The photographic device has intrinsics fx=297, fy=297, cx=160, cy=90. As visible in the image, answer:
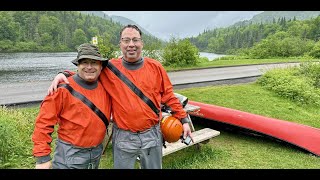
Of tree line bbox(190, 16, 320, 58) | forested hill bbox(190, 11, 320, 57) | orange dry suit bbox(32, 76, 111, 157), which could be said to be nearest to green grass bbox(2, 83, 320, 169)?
orange dry suit bbox(32, 76, 111, 157)

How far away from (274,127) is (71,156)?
495 centimetres

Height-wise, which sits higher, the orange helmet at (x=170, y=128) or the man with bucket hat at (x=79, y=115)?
the man with bucket hat at (x=79, y=115)

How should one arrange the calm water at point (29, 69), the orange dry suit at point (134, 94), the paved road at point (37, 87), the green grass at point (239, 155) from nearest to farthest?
the orange dry suit at point (134, 94) < the green grass at point (239, 155) < the paved road at point (37, 87) < the calm water at point (29, 69)

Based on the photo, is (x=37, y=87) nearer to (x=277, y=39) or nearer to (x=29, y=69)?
(x=29, y=69)

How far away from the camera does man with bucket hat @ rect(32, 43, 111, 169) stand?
101 inches

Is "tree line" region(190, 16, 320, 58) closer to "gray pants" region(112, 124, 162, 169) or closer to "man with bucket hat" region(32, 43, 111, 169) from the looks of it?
"gray pants" region(112, 124, 162, 169)

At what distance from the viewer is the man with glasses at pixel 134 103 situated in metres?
2.88

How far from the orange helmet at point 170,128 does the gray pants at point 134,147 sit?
175 millimetres

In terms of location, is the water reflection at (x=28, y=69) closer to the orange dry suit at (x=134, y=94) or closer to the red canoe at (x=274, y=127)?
the red canoe at (x=274, y=127)

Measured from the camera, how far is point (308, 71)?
13461 mm

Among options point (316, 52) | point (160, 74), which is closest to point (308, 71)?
point (160, 74)

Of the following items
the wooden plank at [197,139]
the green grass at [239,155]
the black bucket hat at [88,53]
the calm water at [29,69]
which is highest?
the black bucket hat at [88,53]

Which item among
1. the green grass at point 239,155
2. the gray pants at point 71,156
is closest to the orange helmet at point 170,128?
the gray pants at point 71,156

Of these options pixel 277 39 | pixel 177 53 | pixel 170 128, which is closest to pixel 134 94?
pixel 170 128
